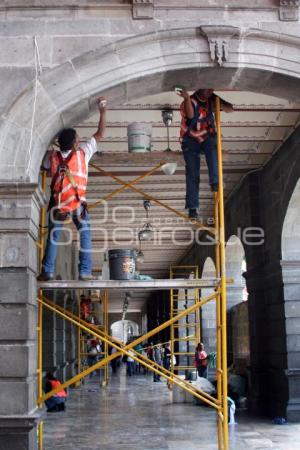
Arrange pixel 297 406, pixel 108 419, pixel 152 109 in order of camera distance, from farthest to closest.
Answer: pixel 108 419
pixel 297 406
pixel 152 109

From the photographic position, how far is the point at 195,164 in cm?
741

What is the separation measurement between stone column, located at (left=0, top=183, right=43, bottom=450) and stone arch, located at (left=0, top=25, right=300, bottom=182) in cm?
39

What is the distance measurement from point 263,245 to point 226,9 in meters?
6.85

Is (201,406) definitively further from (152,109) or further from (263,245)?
(152,109)

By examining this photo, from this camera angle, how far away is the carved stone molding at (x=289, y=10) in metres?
6.92

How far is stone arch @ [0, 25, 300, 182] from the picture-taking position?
6.54m

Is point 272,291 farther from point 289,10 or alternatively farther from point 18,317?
point 18,317

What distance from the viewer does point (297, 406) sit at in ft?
37.0

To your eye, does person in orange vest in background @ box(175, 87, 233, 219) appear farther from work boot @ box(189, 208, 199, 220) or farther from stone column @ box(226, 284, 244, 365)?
stone column @ box(226, 284, 244, 365)

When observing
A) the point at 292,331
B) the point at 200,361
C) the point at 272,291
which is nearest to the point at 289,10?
the point at 292,331

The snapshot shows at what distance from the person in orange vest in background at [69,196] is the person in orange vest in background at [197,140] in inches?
43.7

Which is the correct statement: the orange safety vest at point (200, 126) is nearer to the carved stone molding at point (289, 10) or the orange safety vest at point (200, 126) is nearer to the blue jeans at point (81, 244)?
the carved stone molding at point (289, 10)

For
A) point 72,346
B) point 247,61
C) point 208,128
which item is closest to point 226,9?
point 247,61

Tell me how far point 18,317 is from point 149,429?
596 centimetres
